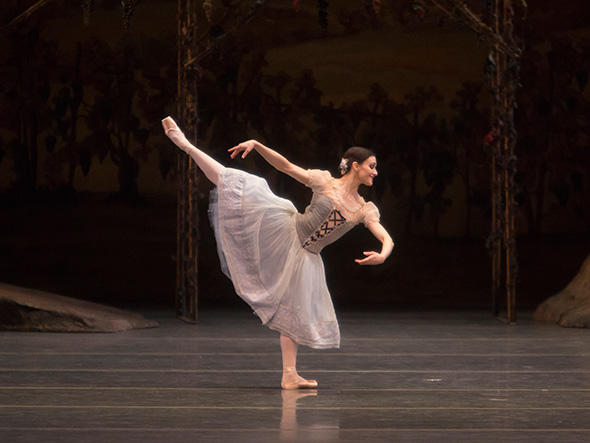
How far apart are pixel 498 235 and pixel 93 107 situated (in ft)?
22.6

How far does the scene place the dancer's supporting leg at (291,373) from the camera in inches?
237

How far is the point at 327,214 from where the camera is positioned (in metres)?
6.10

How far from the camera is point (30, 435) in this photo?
15.1 feet

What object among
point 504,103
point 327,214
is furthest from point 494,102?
point 327,214

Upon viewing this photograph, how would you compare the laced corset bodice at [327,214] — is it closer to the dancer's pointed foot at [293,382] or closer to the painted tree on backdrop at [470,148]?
the dancer's pointed foot at [293,382]

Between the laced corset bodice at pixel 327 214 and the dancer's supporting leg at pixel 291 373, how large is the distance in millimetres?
517

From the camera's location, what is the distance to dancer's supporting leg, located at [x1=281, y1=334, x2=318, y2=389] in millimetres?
6027

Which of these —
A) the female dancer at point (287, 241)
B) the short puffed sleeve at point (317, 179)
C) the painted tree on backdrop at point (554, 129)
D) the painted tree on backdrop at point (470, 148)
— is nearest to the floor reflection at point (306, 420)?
the female dancer at point (287, 241)

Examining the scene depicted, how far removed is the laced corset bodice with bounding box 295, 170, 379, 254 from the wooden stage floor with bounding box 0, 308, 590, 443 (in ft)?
2.56

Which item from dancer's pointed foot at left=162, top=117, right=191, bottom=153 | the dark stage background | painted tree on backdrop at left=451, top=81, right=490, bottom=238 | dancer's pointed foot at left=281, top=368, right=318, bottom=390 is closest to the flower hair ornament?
dancer's pointed foot at left=162, top=117, right=191, bottom=153

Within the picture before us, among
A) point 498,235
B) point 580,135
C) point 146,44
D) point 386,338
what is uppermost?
point 146,44

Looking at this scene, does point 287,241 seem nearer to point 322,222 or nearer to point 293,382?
point 322,222

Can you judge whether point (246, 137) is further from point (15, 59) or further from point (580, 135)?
point (580, 135)

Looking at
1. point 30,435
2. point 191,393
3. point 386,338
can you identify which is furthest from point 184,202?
point 30,435
